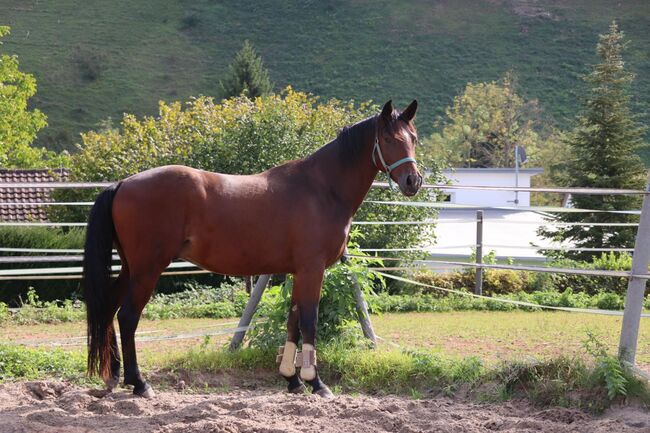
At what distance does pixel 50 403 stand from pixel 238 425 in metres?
1.42

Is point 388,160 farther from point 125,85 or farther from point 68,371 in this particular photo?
point 125,85

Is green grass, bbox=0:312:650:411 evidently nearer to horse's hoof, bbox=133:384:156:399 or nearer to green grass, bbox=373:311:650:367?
green grass, bbox=373:311:650:367

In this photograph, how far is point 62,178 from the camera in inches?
925

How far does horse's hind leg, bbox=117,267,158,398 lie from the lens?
211 inches

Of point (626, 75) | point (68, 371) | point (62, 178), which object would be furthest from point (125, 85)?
point (68, 371)

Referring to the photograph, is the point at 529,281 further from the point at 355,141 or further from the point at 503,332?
the point at 355,141

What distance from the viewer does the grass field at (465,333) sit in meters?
7.11

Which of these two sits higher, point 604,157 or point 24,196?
point 604,157

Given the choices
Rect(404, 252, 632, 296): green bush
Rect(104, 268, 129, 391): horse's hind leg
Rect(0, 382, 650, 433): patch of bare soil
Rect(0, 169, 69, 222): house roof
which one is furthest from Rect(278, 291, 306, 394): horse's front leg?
Rect(0, 169, 69, 222): house roof

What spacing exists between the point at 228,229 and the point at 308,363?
Result: 1.12 meters

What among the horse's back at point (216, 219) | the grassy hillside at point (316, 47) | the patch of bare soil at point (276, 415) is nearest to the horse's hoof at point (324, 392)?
the patch of bare soil at point (276, 415)

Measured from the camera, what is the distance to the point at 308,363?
5.57 metres

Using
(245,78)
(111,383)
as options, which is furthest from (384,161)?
(245,78)

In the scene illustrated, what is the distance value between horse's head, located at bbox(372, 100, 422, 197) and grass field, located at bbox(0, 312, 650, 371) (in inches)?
71.5
